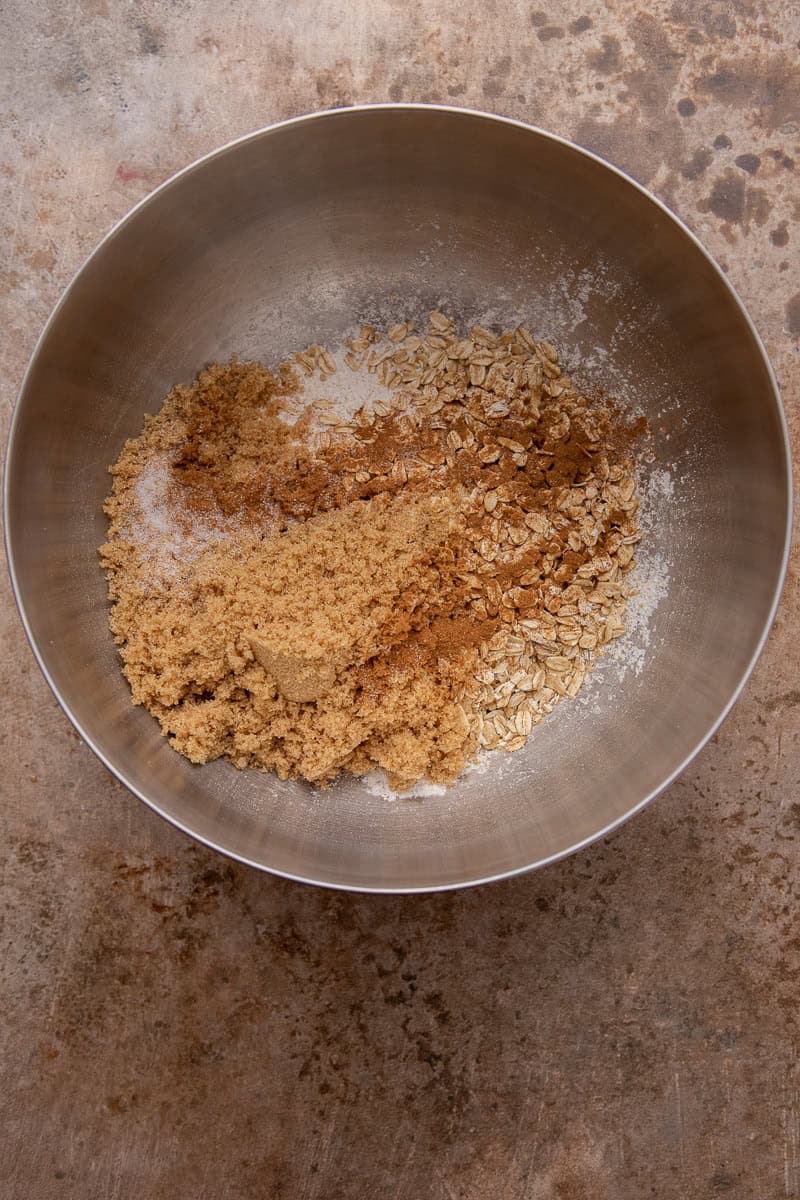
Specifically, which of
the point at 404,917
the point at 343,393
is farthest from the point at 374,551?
the point at 404,917

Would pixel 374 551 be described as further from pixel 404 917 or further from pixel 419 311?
pixel 404 917

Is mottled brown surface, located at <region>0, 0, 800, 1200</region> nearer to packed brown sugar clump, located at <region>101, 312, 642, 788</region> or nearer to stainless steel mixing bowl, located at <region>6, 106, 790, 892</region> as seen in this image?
stainless steel mixing bowl, located at <region>6, 106, 790, 892</region>

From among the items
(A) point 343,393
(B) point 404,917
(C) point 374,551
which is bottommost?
(B) point 404,917

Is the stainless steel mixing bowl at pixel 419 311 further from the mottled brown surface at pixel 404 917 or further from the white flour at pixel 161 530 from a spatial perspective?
the mottled brown surface at pixel 404 917

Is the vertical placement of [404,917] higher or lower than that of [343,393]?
lower

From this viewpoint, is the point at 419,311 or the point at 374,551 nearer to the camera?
the point at 374,551

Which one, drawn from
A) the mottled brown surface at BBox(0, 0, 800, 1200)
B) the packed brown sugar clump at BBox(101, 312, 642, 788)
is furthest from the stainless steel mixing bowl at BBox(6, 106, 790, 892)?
the mottled brown surface at BBox(0, 0, 800, 1200)

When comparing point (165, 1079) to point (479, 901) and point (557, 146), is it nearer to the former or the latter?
point (479, 901)
